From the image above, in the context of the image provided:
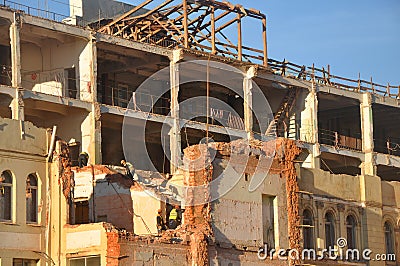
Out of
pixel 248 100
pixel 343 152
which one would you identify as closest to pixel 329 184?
pixel 248 100

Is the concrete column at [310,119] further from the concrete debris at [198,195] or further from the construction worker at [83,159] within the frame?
the concrete debris at [198,195]

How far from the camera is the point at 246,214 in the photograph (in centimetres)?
4075

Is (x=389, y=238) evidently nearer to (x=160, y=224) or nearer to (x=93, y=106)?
(x=93, y=106)

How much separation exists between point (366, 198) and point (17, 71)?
54.6ft

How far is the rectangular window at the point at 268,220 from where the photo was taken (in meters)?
41.8

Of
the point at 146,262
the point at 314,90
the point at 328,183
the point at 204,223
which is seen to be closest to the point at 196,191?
the point at 204,223

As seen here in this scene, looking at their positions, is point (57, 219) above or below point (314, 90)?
below

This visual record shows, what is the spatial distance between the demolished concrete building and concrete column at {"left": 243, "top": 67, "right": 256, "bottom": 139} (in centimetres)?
11

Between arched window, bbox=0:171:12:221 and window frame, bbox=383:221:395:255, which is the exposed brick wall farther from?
window frame, bbox=383:221:395:255

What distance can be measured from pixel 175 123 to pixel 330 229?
385 inches

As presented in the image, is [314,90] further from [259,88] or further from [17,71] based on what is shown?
[17,71]

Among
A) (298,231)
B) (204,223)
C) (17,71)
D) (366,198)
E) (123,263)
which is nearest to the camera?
(123,263)

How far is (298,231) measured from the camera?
42.9 metres

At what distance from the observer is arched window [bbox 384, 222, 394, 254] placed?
49844mm
